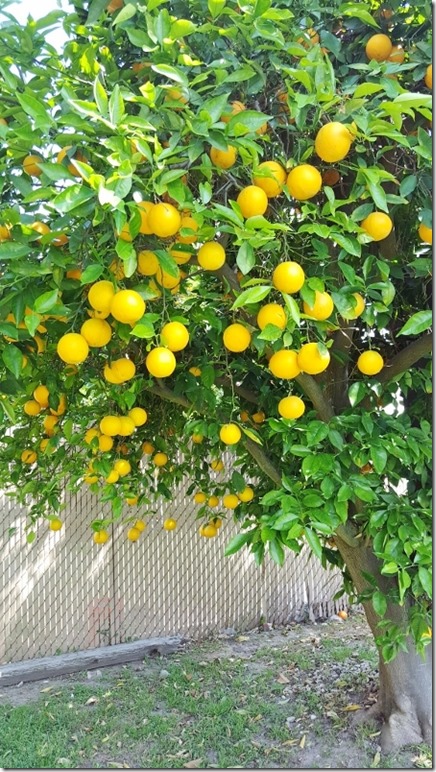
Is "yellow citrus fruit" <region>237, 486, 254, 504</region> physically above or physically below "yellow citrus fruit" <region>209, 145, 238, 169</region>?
below

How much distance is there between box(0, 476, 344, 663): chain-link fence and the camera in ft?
16.3

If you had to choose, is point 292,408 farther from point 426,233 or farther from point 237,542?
point 426,233

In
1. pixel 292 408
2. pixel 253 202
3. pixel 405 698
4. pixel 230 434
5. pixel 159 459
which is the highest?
pixel 253 202

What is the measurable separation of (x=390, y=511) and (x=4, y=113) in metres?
1.86

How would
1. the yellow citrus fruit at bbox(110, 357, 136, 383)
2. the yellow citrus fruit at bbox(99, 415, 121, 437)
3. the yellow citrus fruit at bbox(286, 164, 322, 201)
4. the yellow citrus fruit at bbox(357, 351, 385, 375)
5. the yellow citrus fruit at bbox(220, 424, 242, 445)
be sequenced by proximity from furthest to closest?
the yellow citrus fruit at bbox(99, 415, 121, 437) → the yellow citrus fruit at bbox(220, 424, 242, 445) → the yellow citrus fruit at bbox(357, 351, 385, 375) → the yellow citrus fruit at bbox(110, 357, 136, 383) → the yellow citrus fruit at bbox(286, 164, 322, 201)

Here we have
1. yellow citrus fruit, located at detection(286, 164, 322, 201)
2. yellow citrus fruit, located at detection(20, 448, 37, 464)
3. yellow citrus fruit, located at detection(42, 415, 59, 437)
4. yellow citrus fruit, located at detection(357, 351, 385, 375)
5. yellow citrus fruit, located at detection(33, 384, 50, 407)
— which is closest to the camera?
yellow citrus fruit, located at detection(286, 164, 322, 201)

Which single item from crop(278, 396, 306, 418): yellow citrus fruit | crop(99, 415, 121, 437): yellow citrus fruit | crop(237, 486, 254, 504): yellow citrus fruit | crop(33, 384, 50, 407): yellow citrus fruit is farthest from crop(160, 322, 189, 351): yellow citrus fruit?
crop(237, 486, 254, 504): yellow citrus fruit

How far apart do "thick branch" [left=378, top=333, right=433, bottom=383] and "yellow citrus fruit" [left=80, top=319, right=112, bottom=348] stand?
1.32 m

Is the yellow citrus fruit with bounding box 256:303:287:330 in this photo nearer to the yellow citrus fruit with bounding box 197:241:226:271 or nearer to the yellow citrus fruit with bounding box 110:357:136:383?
the yellow citrus fruit with bounding box 197:241:226:271

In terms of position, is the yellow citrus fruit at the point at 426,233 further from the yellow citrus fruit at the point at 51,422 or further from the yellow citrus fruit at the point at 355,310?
the yellow citrus fruit at the point at 51,422

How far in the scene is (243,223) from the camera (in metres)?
1.49

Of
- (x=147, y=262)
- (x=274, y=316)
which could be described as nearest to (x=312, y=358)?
(x=274, y=316)

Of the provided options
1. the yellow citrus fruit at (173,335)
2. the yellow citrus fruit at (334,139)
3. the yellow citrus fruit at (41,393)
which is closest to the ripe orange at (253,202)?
the yellow citrus fruit at (334,139)

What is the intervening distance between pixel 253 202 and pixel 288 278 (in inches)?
8.3
